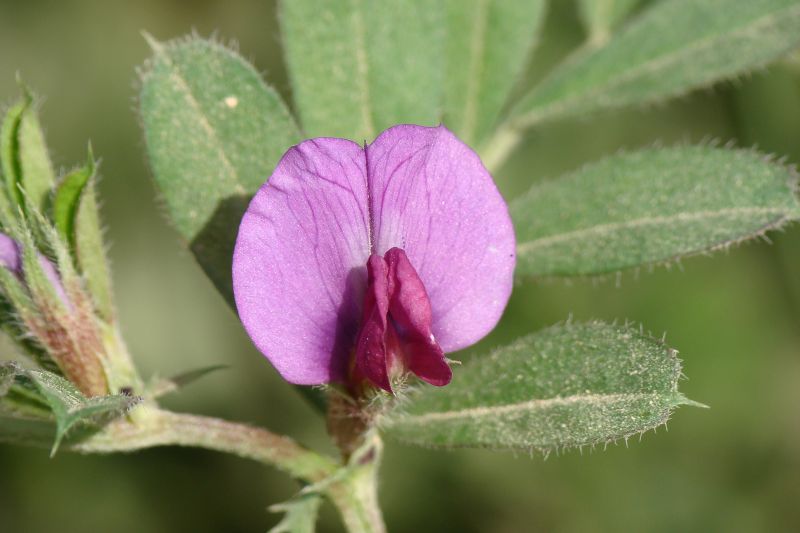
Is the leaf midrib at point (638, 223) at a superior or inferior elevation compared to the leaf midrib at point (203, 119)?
inferior

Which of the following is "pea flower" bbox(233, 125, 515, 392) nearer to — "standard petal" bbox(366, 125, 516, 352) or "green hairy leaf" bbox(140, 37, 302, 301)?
"standard petal" bbox(366, 125, 516, 352)

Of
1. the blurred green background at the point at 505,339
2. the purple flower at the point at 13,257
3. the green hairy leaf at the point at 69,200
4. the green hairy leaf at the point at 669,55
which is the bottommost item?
the blurred green background at the point at 505,339

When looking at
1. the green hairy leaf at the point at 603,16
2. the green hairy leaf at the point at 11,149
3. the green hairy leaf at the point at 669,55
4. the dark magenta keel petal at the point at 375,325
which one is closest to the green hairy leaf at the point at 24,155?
the green hairy leaf at the point at 11,149

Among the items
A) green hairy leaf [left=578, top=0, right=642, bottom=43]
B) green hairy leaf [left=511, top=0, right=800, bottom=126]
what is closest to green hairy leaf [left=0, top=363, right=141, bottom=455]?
green hairy leaf [left=511, top=0, right=800, bottom=126]

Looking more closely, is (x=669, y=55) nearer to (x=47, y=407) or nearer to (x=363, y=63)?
(x=363, y=63)

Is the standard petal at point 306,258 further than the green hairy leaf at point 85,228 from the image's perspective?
No

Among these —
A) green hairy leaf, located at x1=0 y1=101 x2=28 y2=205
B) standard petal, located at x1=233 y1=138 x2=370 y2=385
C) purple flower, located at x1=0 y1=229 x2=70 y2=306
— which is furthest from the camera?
green hairy leaf, located at x1=0 y1=101 x2=28 y2=205

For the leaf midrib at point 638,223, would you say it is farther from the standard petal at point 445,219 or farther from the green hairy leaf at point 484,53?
the standard petal at point 445,219

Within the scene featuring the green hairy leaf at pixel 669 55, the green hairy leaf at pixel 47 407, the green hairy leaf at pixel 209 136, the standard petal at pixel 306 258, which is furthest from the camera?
the green hairy leaf at pixel 669 55
